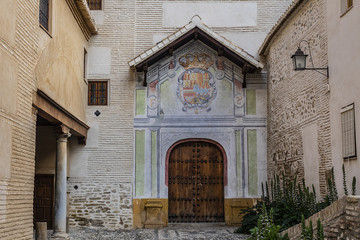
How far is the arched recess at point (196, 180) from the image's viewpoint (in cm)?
1532

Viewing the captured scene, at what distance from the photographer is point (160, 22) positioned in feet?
52.6

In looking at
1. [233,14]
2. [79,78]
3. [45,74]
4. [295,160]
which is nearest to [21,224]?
[45,74]

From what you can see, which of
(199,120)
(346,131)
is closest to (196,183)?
(199,120)

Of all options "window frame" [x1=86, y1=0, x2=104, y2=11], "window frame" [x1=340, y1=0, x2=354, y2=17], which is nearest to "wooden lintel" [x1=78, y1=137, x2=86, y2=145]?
"window frame" [x1=86, y1=0, x2=104, y2=11]

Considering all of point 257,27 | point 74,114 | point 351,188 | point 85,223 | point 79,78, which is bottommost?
point 85,223

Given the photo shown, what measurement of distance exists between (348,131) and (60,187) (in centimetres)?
672

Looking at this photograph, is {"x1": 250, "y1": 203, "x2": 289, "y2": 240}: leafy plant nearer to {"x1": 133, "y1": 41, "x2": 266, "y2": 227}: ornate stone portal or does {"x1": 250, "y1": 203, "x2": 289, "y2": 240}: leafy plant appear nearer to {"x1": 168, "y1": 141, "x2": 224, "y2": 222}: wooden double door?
{"x1": 133, "y1": 41, "x2": 266, "y2": 227}: ornate stone portal

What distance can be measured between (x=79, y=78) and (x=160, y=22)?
135 inches

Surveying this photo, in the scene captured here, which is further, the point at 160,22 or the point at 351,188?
the point at 160,22

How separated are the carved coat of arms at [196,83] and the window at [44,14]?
5555 mm

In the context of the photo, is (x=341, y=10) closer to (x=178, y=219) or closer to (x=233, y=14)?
(x=233, y=14)

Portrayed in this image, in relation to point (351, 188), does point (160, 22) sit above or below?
above

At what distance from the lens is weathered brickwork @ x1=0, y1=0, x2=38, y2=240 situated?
28.2 feet

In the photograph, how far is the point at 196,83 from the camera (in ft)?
51.7
